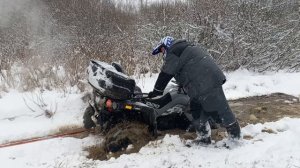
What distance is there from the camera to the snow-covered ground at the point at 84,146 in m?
5.25

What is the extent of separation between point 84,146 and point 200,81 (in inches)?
79.4

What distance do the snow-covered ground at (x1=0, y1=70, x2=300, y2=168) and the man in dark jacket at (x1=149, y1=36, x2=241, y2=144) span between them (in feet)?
1.23

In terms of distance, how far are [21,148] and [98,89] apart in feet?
4.70

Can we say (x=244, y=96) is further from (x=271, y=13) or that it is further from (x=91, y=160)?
(x=271, y=13)

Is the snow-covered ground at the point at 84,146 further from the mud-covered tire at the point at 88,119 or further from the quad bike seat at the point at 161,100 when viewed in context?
the quad bike seat at the point at 161,100

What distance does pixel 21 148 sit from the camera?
5.86 metres

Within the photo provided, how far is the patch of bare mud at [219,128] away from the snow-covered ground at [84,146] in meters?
0.21

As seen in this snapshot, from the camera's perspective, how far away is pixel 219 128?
675cm

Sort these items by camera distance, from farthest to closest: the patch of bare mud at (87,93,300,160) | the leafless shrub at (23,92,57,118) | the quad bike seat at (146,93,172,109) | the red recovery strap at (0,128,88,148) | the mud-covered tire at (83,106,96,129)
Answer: the leafless shrub at (23,92,57,118) → the mud-covered tire at (83,106,96,129) → the quad bike seat at (146,93,172,109) → the red recovery strap at (0,128,88,148) → the patch of bare mud at (87,93,300,160)

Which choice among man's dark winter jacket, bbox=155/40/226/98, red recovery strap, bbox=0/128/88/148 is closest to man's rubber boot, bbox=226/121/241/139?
man's dark winter jacket, bbox=155/40/226/98

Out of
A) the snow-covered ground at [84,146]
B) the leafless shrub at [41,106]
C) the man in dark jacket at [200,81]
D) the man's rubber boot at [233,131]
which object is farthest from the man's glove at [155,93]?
the leafless shrub at [41,106]

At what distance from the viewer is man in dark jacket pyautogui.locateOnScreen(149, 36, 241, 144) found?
5.86 metres

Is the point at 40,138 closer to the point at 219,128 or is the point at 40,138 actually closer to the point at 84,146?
the point at 84,146

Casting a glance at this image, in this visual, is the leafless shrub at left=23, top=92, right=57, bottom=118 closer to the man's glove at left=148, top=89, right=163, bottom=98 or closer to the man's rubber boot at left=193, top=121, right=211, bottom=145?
the man's glove at left=148, top=89, right=163, bottom=98
